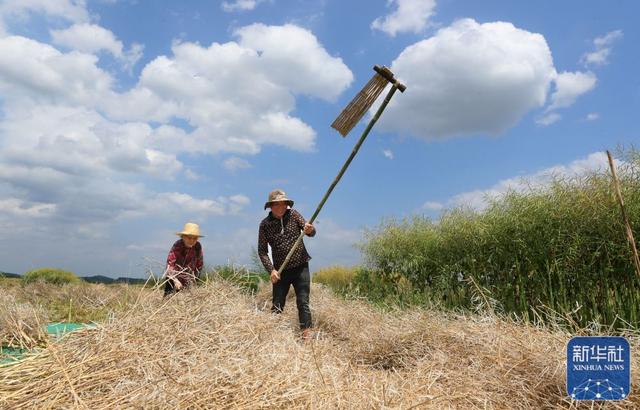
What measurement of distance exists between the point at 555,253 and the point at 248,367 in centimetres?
387

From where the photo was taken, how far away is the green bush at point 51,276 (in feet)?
43.7

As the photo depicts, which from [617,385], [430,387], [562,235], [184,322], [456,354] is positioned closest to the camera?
[617,385]

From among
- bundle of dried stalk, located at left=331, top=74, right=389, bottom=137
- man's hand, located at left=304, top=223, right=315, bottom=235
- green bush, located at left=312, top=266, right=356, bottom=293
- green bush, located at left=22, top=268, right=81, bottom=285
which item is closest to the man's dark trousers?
man's hand, located at left=304, top=223, right=315, bottom=235

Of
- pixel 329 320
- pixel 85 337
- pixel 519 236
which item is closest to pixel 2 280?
pixel 329 320

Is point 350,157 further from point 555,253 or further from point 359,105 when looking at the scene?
point 555,253

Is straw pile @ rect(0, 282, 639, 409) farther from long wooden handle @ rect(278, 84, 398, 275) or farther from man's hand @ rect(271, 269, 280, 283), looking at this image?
long wooden handle @ rect(278, 84, 398, 275)

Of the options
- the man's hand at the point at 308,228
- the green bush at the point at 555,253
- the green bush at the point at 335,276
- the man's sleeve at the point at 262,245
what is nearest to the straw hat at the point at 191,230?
the man's sleeve at the point at 262,245

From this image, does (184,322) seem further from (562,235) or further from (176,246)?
(562,235)

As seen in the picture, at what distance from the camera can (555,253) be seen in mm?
5199

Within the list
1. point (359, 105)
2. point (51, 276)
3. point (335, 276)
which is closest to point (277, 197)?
point (359, 105)

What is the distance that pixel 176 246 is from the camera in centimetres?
558

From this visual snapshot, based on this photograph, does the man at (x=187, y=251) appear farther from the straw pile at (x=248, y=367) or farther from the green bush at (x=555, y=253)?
the green bush at (x=555, y=253)

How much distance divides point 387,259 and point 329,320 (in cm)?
364

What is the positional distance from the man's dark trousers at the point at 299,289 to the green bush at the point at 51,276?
10.5 meters
